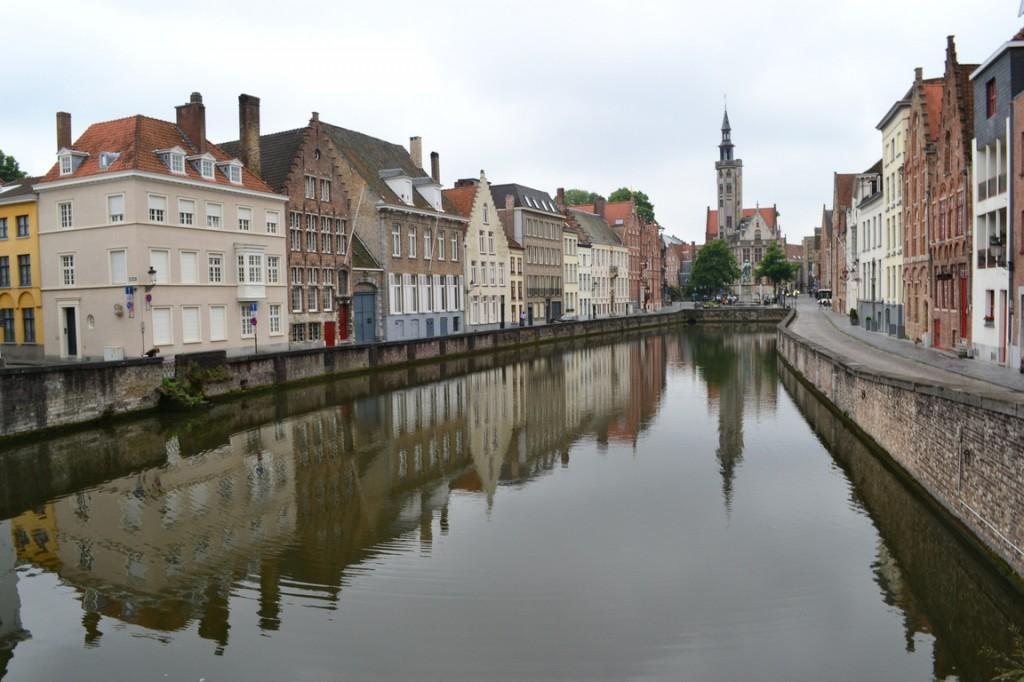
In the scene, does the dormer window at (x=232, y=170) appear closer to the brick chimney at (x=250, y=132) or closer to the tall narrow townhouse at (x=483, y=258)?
the brick chimney at (x=250, y=132)

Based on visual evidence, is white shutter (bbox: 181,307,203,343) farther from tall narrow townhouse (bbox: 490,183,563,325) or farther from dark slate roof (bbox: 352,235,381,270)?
tall narrow townhouse (bbox: 490,183,563,325)

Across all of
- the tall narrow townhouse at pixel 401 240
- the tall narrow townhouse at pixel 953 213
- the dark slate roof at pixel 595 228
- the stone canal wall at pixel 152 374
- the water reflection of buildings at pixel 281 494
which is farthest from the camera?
the dark slate roof at pixel 595 228

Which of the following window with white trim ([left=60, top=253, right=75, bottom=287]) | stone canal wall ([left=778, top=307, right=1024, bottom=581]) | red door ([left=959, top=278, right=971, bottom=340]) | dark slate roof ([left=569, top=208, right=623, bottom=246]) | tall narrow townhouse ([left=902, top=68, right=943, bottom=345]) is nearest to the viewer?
stone canal wall ([left=778, top=307, right=1024, bottom=581])

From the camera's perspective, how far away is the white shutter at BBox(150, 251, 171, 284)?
104 feet

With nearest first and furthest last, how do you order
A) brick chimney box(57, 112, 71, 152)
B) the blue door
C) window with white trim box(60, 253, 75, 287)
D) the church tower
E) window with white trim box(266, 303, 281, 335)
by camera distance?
window with white trim box(60, 253, 75, 287)
brick chimney box(57, 112, 71, 152)
window with white trim box(266, 303, 281, 335)
the blue door
the church tower

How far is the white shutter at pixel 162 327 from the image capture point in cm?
3144

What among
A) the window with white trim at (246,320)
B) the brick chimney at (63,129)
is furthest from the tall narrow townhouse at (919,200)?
the brick chimney at (63,129)

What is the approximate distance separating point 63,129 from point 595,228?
2314 inches

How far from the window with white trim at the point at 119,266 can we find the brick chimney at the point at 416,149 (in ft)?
90.2

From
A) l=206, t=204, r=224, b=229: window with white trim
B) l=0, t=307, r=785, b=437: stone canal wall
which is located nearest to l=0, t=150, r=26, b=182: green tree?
l=206, t=204, r=224, b=229: window with white trim

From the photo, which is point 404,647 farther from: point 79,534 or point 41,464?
point 41,464

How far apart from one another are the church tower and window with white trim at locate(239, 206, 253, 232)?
11390 cm

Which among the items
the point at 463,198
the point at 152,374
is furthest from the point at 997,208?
the point at 463,198

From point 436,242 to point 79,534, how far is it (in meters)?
39.3
